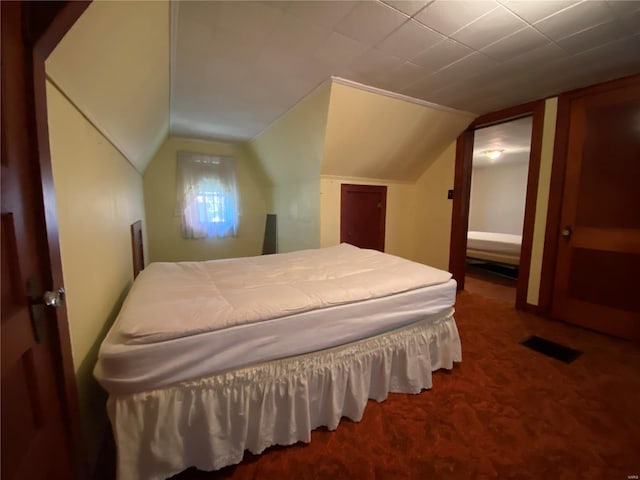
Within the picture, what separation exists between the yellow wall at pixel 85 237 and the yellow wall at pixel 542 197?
3648 mm

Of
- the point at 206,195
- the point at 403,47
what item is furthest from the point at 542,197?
the point at 206,195

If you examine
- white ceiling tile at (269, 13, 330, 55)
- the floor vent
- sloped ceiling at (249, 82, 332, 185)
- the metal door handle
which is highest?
white ceiling tile at (269, 13, 330, 55)

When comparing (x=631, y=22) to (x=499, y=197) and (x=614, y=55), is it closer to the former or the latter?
(x=614, y=55)

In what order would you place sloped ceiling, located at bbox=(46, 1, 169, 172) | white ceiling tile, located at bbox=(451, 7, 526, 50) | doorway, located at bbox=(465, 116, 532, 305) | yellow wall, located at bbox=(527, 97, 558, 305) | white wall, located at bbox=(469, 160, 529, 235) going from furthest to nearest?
white wall, located at bbox=(469, 160, 529, 235), doorway, located at bbox=(465, 116, 532, 305), yellow wall, located at bbox=(527, 97, 558, 305), white ceiling tile, located at bbox=(451, 7, 526, 50), sloped ceiling, located at bbox=(46, 1, 169, 172)

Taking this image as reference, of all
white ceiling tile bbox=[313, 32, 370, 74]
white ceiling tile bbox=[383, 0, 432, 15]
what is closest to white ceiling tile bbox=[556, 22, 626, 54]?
white ceiling tile bbox=[383, 0, 432, 15]

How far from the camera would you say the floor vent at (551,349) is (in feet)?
6.40

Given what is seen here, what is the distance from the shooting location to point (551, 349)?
206cm

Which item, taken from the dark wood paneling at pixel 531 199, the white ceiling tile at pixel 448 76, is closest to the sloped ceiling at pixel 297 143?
the white ceiling tile at pixel 448 76

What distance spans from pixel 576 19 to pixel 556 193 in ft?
5.18

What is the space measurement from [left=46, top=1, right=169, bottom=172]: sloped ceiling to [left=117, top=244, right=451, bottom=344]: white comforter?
89 cm

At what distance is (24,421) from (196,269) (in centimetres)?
120

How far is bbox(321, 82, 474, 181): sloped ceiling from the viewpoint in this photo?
2.40 meters

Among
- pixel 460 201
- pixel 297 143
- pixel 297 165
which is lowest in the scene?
pixel 460 201

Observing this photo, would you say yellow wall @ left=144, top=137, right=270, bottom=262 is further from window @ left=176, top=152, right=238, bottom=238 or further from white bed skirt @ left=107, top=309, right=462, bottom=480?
white bed skirt @ left=107, top=309, right=462, bottom=480
